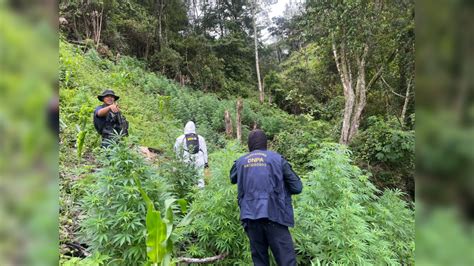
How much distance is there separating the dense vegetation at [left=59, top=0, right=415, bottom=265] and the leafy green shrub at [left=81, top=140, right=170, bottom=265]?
0.5 inches

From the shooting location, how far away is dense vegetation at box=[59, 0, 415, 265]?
2.89 m

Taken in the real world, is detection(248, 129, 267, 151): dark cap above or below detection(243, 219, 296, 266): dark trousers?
above

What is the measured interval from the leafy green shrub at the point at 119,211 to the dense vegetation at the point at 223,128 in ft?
0.04

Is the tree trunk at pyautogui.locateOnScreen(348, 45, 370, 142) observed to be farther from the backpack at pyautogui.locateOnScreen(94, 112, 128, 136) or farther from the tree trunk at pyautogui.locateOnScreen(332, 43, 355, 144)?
the backpack at pyautogui.locateOnScreen(94, 112, 128, 136)

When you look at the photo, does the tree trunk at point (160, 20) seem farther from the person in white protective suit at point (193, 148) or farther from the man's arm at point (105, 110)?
the man's arm at point (105, 110)

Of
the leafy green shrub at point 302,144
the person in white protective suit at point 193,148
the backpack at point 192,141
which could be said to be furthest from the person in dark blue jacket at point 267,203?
the leafy green shrub at point 302,144

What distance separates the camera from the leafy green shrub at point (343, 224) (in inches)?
111

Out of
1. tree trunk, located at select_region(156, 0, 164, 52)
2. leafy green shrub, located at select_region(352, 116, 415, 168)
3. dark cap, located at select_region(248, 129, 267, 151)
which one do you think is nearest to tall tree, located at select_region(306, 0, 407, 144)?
leafy green shrub, located at select_region(352, 116, 415, 168)

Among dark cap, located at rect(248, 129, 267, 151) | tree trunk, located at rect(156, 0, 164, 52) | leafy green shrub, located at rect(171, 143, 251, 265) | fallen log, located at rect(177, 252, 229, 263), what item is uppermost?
tree trunk, located at rect(156, 0, 164, 52)

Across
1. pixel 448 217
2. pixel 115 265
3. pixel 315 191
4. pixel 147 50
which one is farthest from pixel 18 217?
pixel 147 50

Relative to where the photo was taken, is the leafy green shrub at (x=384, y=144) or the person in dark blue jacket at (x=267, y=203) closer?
the person in dark blue jacket at (x=267, y=203)

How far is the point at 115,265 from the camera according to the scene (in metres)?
2.72

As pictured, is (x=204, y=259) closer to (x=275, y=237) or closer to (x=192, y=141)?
(x=275, y=237)

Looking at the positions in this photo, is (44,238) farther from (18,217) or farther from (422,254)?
(422,254)
